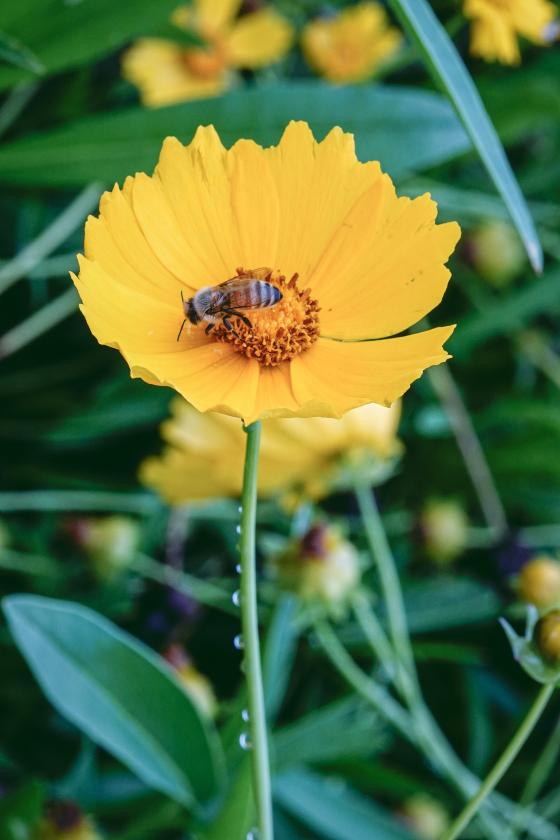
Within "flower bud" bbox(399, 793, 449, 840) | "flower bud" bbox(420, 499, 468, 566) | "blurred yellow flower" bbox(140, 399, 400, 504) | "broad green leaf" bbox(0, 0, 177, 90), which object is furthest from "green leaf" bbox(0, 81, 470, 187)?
"flower bud" bbox(399, 793, 449, 840)

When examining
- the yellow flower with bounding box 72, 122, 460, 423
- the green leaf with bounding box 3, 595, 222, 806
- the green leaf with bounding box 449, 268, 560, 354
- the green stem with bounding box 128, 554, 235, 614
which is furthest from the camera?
the green leaf with bounding box 449, 268, 560, 354

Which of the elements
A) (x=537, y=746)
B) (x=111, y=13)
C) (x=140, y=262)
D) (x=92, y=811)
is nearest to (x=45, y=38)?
(x=111, y=13)

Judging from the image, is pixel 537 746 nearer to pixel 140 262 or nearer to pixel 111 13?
pixel 140 262

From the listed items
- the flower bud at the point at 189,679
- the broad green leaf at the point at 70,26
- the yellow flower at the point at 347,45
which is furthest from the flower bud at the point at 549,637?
the yellow flower at the point at 347,45

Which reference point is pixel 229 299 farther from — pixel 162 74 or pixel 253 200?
pixel 162 74

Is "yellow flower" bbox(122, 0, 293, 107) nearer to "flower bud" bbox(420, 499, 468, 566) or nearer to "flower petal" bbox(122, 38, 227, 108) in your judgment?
"flower petal" bbox(122, 38, 227, 108)

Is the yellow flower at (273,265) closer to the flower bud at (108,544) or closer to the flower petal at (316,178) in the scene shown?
the flower petal at (316,178)
